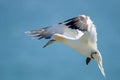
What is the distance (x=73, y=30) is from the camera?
23.1 m

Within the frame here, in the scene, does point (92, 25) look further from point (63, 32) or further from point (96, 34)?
point (63, 32)

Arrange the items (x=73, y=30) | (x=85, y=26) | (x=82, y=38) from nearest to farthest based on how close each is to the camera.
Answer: (x=85, y=26) → (x=82, y=38) → (x=73, y=30)

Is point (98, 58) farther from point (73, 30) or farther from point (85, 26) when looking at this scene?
point (73, 30)

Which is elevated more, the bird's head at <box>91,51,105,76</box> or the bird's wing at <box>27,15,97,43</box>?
the bird's wing at <box>27,15,97,43</box>

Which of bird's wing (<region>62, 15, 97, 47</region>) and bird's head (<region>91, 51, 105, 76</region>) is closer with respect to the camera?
bird's wing (<region>62, 15, 97, 47</region>)

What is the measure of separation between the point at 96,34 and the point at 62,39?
5.77 feet

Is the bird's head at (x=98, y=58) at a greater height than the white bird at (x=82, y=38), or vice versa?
the white bird at (x=82, y=38)

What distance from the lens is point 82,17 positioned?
71.7 ft

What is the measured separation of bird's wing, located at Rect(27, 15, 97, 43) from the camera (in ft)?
70.2

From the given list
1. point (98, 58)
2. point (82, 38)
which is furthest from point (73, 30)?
point (98, 58)

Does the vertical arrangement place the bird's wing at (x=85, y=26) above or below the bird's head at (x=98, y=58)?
above

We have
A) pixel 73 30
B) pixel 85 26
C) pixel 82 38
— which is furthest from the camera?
pixel 73 30

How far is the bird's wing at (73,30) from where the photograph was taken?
21391mm

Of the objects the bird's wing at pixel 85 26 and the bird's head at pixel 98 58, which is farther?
the bird's head at pixel 98 58
